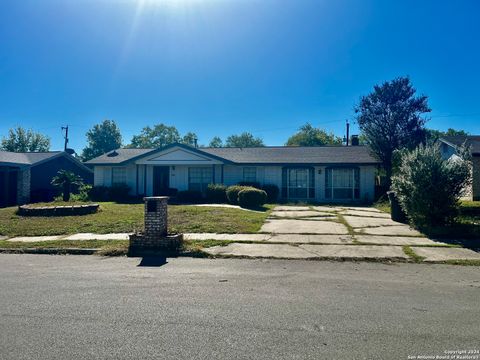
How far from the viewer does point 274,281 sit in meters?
5.96

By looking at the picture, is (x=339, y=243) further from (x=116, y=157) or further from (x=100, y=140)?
(x=100, y=140)

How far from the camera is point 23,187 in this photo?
23953mm

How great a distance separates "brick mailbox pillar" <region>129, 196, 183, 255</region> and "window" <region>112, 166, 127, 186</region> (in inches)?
708

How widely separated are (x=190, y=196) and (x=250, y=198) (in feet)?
18.8

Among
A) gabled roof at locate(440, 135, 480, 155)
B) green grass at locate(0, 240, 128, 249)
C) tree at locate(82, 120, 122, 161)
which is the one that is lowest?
green grass at locate(0, 240, 128, 249)

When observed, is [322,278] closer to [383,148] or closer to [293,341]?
[293,341]

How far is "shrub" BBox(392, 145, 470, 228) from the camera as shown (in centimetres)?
1065

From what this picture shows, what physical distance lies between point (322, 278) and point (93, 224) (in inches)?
366

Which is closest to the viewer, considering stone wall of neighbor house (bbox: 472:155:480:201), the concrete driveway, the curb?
the concrete driveway

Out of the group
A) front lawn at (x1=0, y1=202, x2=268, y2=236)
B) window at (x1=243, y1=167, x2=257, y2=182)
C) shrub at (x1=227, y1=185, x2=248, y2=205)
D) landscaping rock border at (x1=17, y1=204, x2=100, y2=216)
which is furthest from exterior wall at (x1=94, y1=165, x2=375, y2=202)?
landscaping rock border at (x1=17, y1=204, x2=100, y2=216)

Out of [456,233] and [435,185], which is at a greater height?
[435,185]

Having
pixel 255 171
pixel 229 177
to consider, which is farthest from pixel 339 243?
pixel 229 177

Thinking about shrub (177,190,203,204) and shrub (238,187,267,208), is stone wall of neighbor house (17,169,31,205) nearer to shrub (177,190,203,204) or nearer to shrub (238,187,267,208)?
shrub (177,190,203,204)

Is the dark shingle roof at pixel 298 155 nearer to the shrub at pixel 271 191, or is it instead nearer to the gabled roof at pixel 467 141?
the shrub at pixel 271 191
